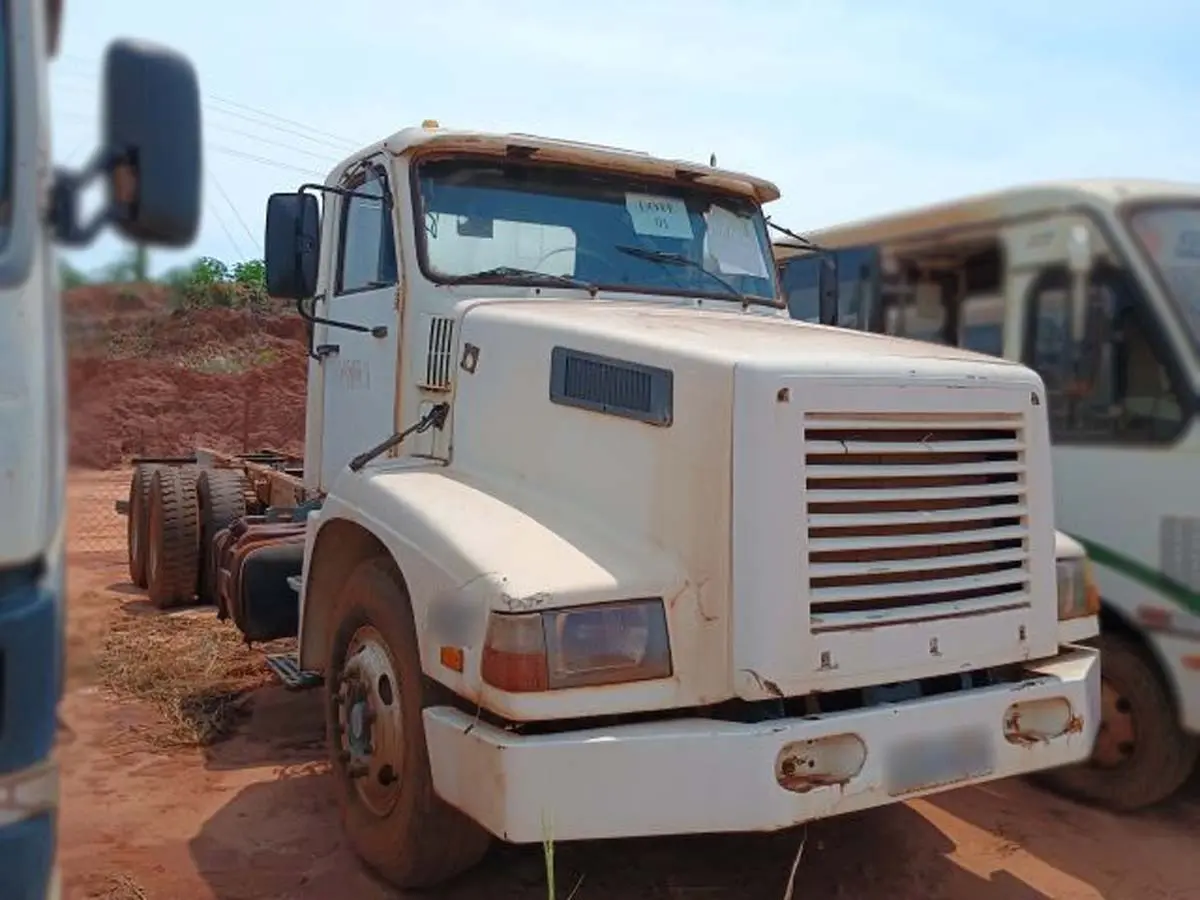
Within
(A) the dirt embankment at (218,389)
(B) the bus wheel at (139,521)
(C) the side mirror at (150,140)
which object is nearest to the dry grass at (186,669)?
(B) the bus wheel at (139,521)

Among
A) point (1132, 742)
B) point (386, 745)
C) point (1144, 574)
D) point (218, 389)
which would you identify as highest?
point (1144, 574)

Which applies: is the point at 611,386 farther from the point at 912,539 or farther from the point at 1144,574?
the point at 1144,574

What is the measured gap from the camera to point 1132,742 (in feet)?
16.2

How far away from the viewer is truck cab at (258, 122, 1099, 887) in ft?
9.93

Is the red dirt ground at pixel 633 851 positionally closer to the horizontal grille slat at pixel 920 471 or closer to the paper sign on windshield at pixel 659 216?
the horizontal grille slat at pixel 920 471

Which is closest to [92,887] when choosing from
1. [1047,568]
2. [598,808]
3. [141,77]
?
[598,808]

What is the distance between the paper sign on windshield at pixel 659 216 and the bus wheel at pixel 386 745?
6.12 feet

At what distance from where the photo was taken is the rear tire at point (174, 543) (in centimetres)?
823

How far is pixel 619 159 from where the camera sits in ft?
15.8

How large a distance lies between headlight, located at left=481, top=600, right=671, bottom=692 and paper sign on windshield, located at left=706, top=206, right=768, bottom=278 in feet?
7.52

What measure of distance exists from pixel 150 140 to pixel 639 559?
1660 mm

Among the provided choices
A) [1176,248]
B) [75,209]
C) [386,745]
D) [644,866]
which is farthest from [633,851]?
[1176,248]

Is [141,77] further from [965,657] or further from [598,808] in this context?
[965,657]

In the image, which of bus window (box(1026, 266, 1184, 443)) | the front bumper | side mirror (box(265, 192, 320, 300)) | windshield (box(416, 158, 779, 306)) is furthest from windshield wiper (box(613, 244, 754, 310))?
the front bumper
